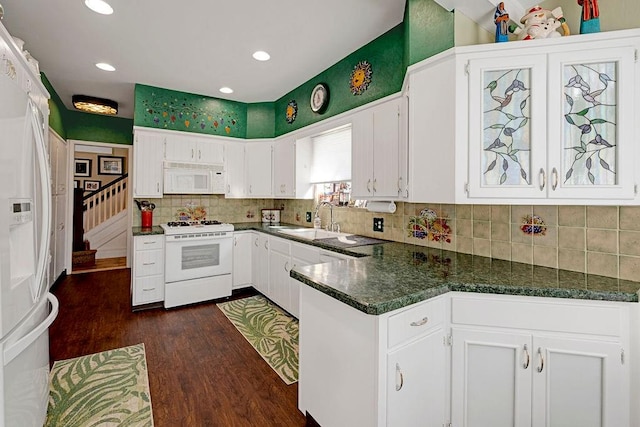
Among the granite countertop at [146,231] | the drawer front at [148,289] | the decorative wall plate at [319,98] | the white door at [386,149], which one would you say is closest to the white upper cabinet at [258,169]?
the decorative wall plate at [319,98]

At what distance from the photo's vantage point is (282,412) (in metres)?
1.86

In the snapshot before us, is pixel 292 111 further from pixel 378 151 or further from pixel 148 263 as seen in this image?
pixel 148 263

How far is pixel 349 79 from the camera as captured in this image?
3.06m

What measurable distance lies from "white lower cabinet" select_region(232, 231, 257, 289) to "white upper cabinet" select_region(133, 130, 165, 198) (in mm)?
1146

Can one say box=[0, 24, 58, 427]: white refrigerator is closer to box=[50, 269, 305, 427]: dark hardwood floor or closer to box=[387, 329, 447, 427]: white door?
box=[50, 269, 305, 427]: dark hardwood floor

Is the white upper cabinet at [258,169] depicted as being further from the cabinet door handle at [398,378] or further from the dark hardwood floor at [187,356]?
the cabinet door handle at [398,378]

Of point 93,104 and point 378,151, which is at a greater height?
point 93,104

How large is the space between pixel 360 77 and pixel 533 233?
199 cm

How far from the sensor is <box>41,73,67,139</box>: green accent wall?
3868 millimetres

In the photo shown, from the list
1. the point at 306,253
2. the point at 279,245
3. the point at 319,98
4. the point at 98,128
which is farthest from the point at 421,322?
the point at 98,128

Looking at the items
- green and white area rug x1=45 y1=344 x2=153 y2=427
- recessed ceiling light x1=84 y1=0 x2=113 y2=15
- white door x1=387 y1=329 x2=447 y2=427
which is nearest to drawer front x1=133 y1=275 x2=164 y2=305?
green and white area rug x1=45 y1=344 x2=153 y2=427

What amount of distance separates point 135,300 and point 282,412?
2476 mm

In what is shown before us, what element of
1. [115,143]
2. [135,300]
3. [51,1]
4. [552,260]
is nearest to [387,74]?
[552,260]

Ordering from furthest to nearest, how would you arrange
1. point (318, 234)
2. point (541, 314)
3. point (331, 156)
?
point (331, 156), point (318, 234), point (541, 314)
